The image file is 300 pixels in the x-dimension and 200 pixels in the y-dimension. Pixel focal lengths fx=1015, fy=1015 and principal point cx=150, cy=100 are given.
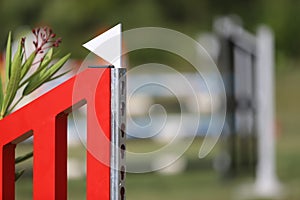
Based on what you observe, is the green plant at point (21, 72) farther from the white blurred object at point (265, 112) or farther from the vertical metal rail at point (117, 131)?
the white blurred object at point (265, 112)

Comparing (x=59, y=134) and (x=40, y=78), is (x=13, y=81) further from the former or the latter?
(x=59, y=134)

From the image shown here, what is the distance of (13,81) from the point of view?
6.61 feet

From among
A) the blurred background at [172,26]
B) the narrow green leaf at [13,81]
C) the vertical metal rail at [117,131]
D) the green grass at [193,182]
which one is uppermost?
the blurred background at [172,26]

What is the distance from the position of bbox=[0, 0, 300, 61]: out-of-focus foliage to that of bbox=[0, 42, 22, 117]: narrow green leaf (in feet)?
39.3

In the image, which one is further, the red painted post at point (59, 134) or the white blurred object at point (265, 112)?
the white blurred object at point (265, 112)

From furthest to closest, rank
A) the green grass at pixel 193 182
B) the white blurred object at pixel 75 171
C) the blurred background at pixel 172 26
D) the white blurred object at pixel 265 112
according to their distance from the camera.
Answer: the blurred background at pixel 172 26 → the white blurred object at pixel 75 171 → the white blurred object at pixel 265 112 → the green grass at pixel 193 182

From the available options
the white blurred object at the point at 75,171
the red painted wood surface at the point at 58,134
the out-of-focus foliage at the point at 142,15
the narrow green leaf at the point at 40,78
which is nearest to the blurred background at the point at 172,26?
the out-of-focus foliage at the point at 142,15

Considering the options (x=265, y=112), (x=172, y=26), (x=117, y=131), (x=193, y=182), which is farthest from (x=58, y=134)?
(x=172, y=26)

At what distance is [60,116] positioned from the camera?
1868 mm

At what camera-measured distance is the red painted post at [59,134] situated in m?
1.79

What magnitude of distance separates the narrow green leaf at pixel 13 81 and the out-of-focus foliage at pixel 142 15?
11967mm

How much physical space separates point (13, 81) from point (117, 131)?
331 millimetres

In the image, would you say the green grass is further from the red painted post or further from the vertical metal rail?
the vertical metal rail

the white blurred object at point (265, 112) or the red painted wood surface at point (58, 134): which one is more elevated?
the white blurred object at point (265, 112)
